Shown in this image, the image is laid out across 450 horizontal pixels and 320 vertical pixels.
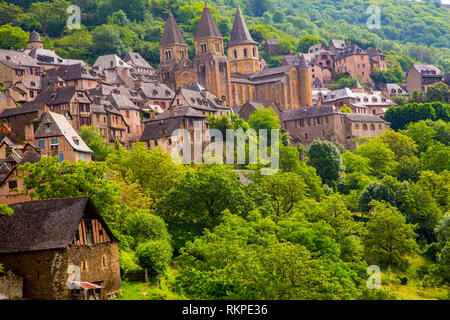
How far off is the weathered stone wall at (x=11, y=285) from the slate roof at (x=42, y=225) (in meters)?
1.47

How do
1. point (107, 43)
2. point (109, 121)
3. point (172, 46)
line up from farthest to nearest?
point (107, 43) < point (172, 46) < point (109, 121)

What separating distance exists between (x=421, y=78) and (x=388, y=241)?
350 ft

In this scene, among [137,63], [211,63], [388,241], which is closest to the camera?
[388,241]

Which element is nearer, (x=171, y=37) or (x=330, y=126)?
(x=330, y=126)

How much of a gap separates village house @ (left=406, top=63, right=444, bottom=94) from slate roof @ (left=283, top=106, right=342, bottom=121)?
55.7 meters

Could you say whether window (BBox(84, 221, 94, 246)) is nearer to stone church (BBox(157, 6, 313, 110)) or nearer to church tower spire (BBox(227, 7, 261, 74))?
A: stone church (BBox(157, 6, 313, 110))

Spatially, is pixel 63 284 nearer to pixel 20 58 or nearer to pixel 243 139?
pixel 243 139

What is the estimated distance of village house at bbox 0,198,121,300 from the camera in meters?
41.8

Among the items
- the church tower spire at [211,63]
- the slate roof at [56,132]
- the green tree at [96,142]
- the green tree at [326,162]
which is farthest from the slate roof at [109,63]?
the slate roof at [56,132]

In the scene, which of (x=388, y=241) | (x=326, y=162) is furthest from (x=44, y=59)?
(x=388, y=241)

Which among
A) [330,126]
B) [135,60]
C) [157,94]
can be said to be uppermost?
[135,60]

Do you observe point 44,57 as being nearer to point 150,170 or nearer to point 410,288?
point 150,170

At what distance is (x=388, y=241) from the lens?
72375mm

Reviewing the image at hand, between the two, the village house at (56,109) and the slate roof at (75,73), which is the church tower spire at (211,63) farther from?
the village house at (56,109)
